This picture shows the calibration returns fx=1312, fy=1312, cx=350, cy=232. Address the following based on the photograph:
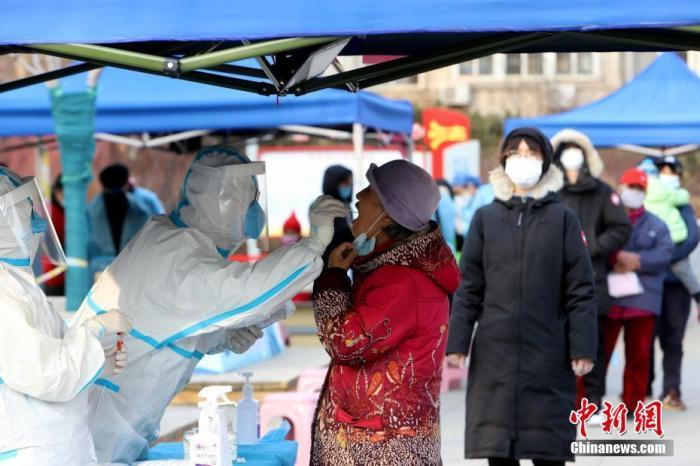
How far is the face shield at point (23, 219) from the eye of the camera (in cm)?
359

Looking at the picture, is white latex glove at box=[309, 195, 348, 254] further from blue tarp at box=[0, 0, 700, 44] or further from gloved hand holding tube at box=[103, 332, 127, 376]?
blue tarp at box=[0, 0, 700, 44]

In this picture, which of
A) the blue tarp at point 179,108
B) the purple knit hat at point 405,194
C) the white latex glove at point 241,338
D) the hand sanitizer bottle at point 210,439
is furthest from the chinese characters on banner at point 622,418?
the blue tarp at point 179,108

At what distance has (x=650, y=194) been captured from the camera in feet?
35.3

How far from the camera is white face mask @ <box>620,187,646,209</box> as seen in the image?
32.0 ft

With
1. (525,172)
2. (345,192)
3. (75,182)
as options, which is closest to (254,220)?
(525,172)

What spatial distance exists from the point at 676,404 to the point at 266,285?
7.04 meters

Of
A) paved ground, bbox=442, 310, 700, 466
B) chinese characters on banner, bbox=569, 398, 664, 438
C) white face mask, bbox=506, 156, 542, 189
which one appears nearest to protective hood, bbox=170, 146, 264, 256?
white face mask, bbox=506, 156, 542, 189

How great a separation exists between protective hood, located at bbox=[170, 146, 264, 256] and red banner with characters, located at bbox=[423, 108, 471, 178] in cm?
2147

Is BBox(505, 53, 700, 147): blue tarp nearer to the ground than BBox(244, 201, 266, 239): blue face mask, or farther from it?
nearer to the ground

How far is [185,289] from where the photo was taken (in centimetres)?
397

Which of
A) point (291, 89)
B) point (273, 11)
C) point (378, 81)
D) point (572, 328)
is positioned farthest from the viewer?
point (572, 328)

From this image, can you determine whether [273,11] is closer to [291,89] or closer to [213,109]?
[291,89]

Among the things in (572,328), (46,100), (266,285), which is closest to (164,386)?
(266,285)

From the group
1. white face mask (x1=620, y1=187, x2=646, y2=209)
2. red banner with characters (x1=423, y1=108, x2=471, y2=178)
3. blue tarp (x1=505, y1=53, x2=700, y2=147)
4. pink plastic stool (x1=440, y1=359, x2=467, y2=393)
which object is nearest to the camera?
white face mask (x1=620, y1=187, x2=646, y2=209)
